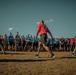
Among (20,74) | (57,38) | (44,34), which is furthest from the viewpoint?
(57,38)

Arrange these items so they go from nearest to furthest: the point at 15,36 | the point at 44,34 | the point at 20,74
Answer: the point at 20,74
the point at 44,34
the point at 15,36

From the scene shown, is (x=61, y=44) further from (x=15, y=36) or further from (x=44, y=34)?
(x=44, y=34)

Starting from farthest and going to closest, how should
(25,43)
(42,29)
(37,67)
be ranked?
1. (25,43)
2. (42,29)
3. (37,67)

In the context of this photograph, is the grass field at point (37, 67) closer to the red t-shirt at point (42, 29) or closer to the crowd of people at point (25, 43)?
the red t-shirt at point (42, 29)

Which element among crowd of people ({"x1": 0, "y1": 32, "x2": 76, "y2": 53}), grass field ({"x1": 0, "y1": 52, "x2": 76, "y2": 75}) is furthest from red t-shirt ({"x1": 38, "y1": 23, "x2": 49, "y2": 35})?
crowd of people ({"x1": 0, "y1": 32, "x2": 76, "y2": 53})

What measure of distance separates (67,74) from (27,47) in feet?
58.4

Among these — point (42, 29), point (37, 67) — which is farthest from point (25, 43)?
point (37, 67)

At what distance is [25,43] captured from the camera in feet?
71.7

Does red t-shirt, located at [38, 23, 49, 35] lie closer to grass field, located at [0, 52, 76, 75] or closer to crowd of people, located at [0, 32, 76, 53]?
grass field, located at [0, 52, 76, 75]

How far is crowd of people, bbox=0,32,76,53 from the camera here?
2088cm

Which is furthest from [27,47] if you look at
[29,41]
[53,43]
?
[53,43]

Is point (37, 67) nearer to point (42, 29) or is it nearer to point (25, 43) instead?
point (42, 29)

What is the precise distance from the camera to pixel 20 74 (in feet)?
16.8

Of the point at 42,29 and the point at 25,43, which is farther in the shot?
the point at 25,43
